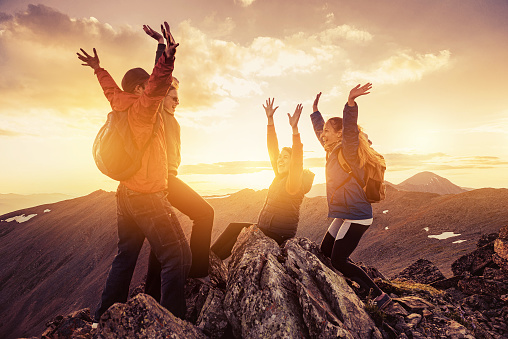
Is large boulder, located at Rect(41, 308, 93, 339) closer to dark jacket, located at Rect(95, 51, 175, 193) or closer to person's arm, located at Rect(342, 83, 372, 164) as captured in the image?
dark jacket, located at Rect(95, 51, 175, 193)

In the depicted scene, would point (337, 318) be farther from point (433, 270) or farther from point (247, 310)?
point (433, 270)

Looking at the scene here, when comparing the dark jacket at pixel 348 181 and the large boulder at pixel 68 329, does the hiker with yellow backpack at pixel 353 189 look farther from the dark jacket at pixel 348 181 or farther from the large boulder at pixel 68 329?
the large boulder at pixel 68 329

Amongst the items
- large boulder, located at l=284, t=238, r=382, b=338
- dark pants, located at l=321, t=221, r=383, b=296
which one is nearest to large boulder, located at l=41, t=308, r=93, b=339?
large boulder, located at l=284, t=238, r=382, b=338

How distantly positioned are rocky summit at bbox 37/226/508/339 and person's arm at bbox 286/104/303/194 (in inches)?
41.9

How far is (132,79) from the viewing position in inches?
131

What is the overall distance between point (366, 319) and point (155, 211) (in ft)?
11.3

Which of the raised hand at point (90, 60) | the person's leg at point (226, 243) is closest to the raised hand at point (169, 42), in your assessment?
the raised hand at point (90, 60)

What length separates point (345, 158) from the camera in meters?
4.21

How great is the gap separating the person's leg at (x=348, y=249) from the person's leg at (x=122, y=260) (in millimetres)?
3167

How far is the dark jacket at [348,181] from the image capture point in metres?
4.05

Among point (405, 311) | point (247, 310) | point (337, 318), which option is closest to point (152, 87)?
point (247, 310)

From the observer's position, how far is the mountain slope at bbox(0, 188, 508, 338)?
35.8m

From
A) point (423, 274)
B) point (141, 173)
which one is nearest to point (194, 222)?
point (141, 173)

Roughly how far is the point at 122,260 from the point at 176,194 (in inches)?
43.8
